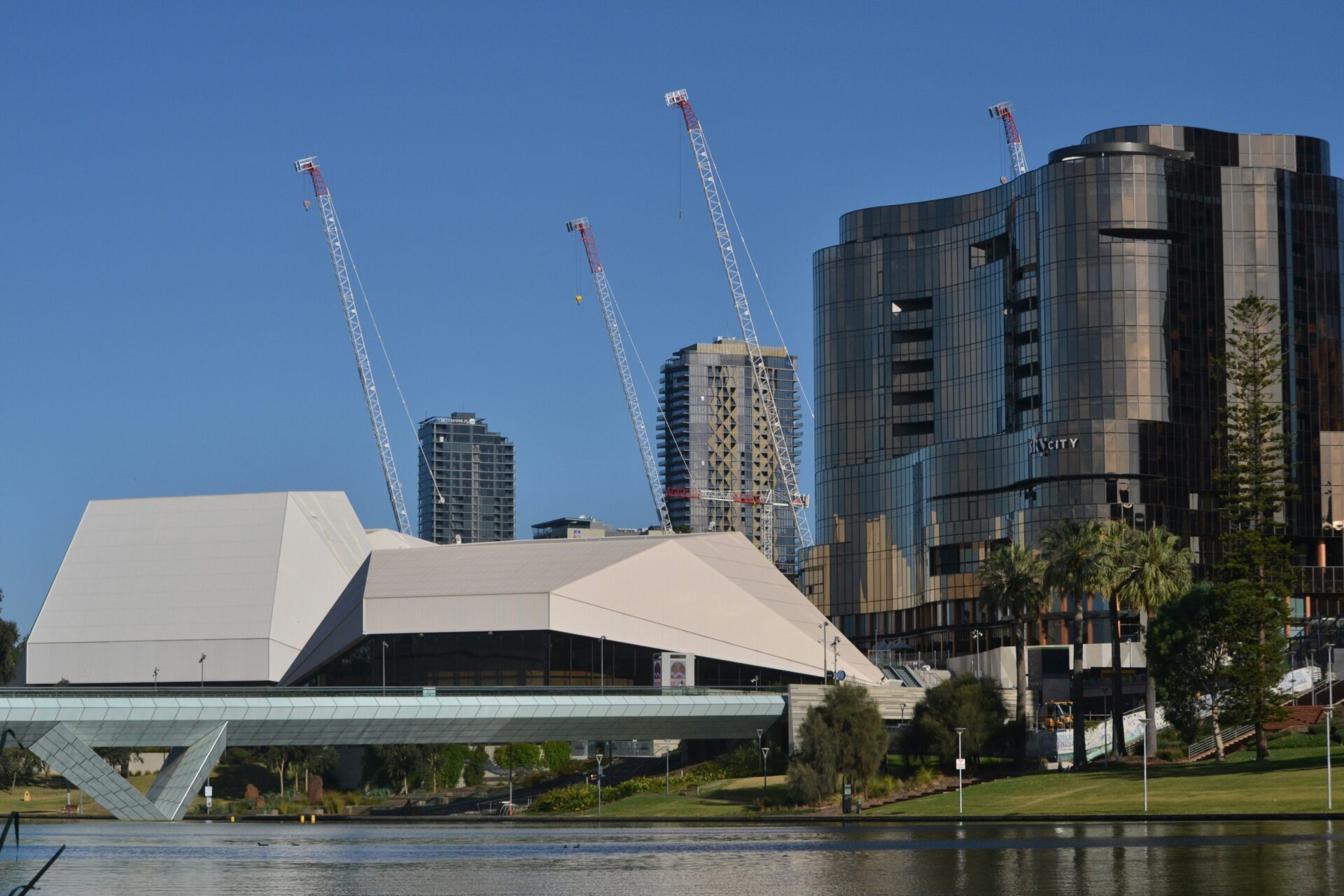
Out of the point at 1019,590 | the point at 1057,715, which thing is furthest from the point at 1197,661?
the point at 1057,715

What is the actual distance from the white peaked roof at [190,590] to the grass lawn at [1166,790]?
305 ft

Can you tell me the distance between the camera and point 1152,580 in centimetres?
11638

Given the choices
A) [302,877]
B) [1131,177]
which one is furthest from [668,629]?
[302,877]

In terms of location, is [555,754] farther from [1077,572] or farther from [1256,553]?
[1256,553]

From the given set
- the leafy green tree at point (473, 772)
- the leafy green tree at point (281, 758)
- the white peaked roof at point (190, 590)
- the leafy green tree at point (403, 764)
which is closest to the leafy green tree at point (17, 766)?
the leafy green tree at point (281, 758)

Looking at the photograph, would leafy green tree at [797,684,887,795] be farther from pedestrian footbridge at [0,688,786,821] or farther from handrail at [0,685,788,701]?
handrail at [0,685,788,701]

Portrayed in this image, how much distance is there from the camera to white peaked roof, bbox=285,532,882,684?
15825 cm

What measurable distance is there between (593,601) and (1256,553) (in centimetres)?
6320

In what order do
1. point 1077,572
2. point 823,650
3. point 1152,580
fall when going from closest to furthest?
point 1152,580 → point 1077,572 → point 823,650

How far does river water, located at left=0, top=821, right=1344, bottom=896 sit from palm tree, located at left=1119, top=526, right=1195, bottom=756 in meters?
30.9

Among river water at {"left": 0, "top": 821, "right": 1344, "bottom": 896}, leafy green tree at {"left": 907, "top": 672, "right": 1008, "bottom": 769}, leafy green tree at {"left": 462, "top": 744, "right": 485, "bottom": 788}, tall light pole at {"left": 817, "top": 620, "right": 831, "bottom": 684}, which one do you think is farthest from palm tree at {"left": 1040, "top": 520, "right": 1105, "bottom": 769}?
leafy green tree at {"left": 462, "top": 744, "right": 485, "bottom": 788}

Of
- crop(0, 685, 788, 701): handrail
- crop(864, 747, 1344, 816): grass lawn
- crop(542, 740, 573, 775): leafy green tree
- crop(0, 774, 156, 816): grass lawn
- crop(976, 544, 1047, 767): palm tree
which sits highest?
crop(976, 544, 1047, 767): palm tree

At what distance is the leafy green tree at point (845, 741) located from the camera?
118m

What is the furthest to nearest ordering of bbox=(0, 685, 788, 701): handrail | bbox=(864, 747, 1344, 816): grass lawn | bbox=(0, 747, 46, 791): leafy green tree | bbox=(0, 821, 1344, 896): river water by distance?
bbox=(0, 747, 46, 791): leafy green tree
bbox=(0, 685, 788, 701): handrail
bbox=(864, 747, 1344, 816): grass lawn
bbox=(0, 821, 1344, 896): river water
